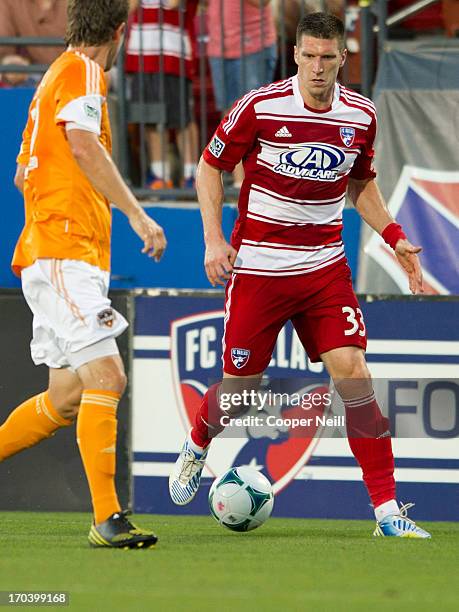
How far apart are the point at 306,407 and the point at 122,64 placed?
280cm

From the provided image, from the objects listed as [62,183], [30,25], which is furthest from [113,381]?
[30,25]

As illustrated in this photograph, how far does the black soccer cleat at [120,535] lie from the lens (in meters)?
5.50

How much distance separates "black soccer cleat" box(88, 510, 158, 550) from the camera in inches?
216

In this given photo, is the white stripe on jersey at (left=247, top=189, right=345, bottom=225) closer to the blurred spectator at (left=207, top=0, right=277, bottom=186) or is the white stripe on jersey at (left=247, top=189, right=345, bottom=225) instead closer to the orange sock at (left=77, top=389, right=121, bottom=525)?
the orange sock at (left=77, top=389, right=121, bottom=525)

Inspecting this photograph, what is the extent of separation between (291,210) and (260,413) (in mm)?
1647

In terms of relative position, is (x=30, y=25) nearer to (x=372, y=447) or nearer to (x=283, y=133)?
(x=283, y=133)

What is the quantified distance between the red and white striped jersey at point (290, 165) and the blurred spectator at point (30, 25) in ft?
10.4

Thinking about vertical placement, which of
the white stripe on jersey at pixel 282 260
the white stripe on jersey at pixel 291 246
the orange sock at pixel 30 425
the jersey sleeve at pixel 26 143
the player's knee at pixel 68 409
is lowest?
the orange sock at pixel 30 425

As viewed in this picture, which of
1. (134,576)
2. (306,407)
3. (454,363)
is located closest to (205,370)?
(306,407)

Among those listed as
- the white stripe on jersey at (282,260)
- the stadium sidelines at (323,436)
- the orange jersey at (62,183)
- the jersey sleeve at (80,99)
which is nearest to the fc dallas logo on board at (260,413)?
the stadium sidelines at (323,436)

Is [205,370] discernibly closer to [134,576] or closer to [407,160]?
[407,160]

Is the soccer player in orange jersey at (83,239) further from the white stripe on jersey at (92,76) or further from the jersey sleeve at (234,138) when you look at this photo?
the jersey sleeve at (234,138)

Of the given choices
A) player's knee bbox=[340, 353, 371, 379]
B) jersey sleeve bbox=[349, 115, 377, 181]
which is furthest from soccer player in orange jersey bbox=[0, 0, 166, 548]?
jersey sleeve bbox=[349, 115, 377, 181]

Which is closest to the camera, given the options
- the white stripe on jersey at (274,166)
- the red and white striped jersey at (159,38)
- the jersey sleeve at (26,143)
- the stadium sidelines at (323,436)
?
the jersey sleeve at (26,143)
